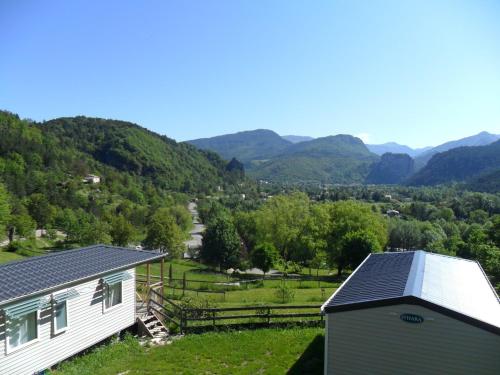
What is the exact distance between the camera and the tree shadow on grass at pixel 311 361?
42.0 ft

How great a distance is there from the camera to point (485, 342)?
935cm

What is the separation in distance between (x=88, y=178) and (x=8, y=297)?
136 metres

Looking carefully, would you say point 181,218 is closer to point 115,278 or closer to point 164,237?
point 164,237

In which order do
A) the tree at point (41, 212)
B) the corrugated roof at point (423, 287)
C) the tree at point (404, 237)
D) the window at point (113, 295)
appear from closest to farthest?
the corrugated roof at point (423, 287) → the window at point (113, 295) → the tree at point (41, 212) → the tree at point (404, 237)

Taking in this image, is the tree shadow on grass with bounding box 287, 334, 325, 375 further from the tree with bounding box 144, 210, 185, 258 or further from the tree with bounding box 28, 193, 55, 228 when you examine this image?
the tree with bounding box 28, 193, 55, 228

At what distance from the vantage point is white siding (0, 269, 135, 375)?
11.5 metres

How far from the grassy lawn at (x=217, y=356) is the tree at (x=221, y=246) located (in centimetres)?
3877

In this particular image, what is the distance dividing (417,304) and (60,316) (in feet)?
38.1

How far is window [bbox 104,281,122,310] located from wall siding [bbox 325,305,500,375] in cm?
917

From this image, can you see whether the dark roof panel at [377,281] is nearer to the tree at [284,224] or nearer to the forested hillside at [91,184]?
the tree at [284,224]

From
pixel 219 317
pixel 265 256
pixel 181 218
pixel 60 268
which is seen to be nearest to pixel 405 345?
pixel 219 317

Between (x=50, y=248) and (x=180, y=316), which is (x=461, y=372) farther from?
(x=50, y=248)

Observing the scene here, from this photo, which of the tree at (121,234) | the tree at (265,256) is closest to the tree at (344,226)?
the tree at (265,256)

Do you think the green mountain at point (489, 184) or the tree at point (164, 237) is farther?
the green mountain at point (489, 184)
